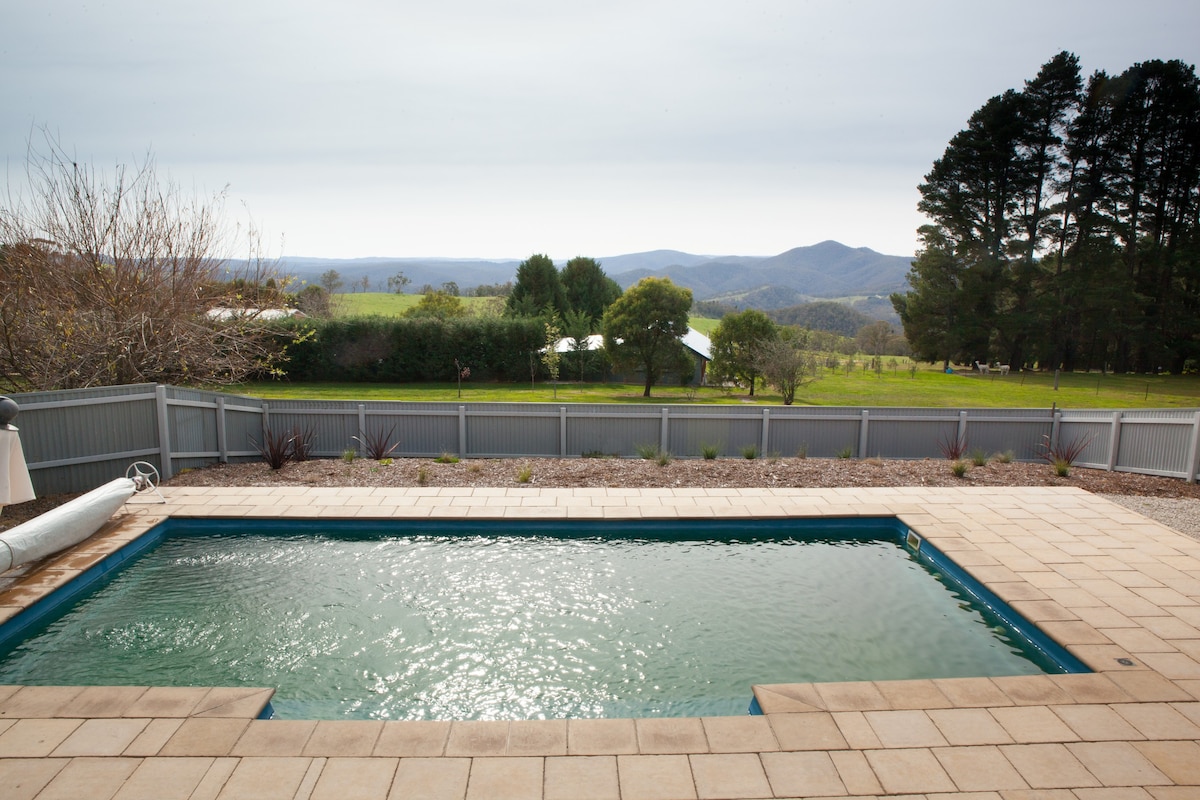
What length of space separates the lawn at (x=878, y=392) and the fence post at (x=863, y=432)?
955 cm

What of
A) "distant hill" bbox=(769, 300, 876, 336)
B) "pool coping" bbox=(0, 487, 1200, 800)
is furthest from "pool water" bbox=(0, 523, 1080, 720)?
"distant hill" bbox=(769, 300, 876, 336)

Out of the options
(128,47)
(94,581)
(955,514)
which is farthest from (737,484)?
(128,47)

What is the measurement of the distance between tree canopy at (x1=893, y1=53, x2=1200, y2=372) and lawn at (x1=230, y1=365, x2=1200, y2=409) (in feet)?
8.74

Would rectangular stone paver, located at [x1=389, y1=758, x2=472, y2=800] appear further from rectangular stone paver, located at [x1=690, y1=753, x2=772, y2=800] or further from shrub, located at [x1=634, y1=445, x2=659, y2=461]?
shrub, located at [x1=634, y1=445, x2=659, y2=461]

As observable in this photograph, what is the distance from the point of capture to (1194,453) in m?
8.34

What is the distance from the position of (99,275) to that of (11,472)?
5036mm

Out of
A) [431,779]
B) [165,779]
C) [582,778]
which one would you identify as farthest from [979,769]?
[165,779]

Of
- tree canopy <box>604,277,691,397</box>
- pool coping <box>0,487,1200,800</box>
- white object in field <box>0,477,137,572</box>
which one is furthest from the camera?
tree canopy <box>604,277,691,397</box>

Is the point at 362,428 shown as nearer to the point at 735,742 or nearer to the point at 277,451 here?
the point at 277,451

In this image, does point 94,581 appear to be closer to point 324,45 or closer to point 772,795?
point 772,795

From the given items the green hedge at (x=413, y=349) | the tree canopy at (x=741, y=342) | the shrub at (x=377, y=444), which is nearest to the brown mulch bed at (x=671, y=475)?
the shrub at (x=377, y=444)

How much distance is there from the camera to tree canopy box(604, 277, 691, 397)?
73.0ft

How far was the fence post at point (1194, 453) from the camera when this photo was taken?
8.28 metres

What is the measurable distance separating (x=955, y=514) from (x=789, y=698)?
441cm
